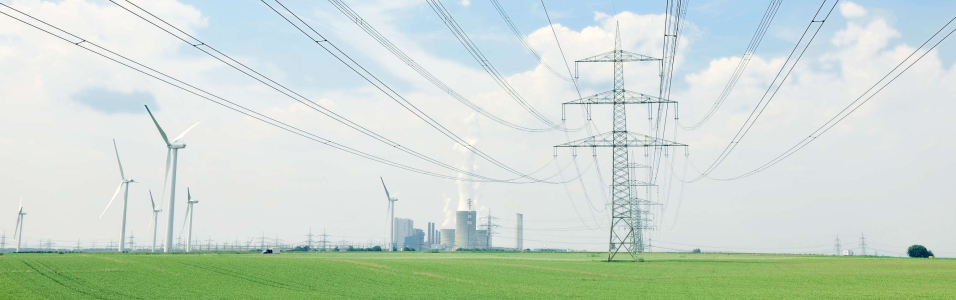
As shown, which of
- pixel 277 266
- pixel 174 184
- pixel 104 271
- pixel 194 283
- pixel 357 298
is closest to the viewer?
pixel 357 298

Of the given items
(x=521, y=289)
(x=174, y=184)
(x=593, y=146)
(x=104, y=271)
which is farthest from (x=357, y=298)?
(x=174, y=184)

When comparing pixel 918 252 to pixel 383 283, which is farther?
pixel 918 252

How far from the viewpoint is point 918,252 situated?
176375 mm

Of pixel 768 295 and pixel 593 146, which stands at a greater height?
pixel 593 146

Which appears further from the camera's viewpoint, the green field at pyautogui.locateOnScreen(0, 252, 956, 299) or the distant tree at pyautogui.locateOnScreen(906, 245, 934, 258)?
the distant tree at pyautogui.locateOnScreen(906, 245, 934, 258)

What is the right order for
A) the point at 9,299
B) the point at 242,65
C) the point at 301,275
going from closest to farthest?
the point at 242,65 → the point at 9,299 → the point at 301,275

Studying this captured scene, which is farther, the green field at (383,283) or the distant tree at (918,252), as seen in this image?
the distant tree at (918,252)

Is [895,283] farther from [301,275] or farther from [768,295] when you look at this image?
[301,275]

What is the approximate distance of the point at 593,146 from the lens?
78875mm

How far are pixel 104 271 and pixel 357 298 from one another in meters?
23.7

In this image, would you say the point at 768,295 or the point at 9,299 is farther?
the point at 768,295

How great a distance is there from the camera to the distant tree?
575 ft

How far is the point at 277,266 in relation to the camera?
2591 inches

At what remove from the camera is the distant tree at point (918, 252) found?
175125 millimetres
